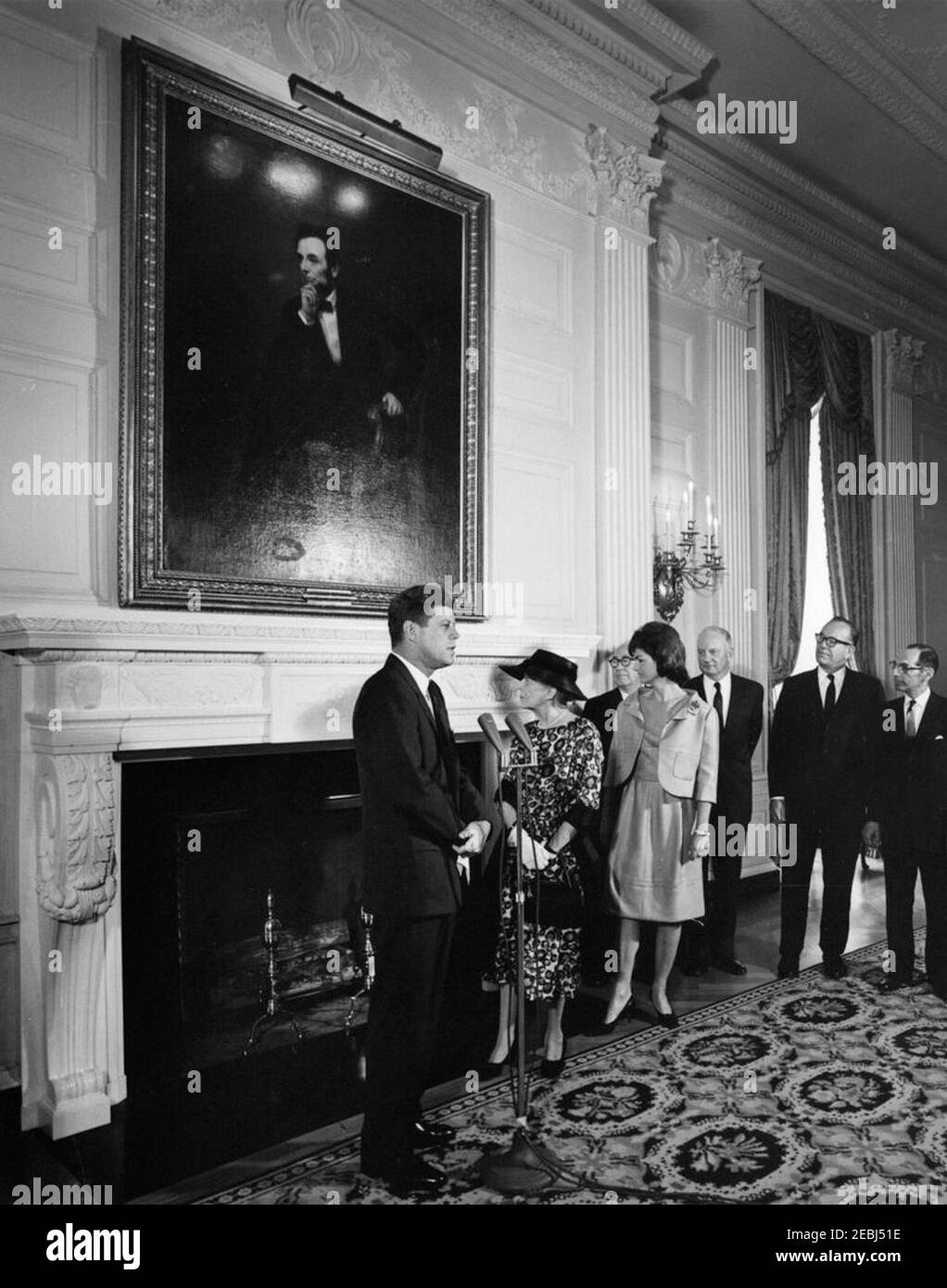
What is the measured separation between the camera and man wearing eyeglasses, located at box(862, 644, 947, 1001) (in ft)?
14.1

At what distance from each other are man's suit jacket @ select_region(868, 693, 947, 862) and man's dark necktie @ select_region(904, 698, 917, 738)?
2 cm

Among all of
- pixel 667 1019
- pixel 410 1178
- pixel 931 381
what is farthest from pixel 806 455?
pixel 410 1178

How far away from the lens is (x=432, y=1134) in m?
2.92

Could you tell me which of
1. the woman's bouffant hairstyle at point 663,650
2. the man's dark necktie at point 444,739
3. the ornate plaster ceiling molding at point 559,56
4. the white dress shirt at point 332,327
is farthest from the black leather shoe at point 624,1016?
the ornate plaster ceiling molding at point 559,56

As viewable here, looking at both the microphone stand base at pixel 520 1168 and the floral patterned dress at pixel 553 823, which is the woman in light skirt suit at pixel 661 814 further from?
the microphone stand base at pixel 520 1168

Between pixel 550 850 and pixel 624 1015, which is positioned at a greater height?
pixel 550 850

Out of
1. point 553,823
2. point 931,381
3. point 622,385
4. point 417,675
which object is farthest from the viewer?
point 931,381

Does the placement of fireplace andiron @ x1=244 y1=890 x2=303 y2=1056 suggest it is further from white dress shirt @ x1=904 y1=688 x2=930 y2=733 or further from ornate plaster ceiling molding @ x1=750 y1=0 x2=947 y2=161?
ornate plaster ceiling molding @ x1=750 y1=0 x2=947 y2=161

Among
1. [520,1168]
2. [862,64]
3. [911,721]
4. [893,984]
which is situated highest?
[862,64]

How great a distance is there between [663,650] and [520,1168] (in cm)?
220

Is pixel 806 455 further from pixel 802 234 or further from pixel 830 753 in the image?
pixel 830 753

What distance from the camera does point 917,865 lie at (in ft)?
14.6

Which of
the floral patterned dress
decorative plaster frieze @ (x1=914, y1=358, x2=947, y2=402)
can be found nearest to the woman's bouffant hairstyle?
the floral patterned dress

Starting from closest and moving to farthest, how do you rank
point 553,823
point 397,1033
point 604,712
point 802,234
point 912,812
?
point 397,1033, point 553,823, point 912,812, point 604,712, point 802,234
